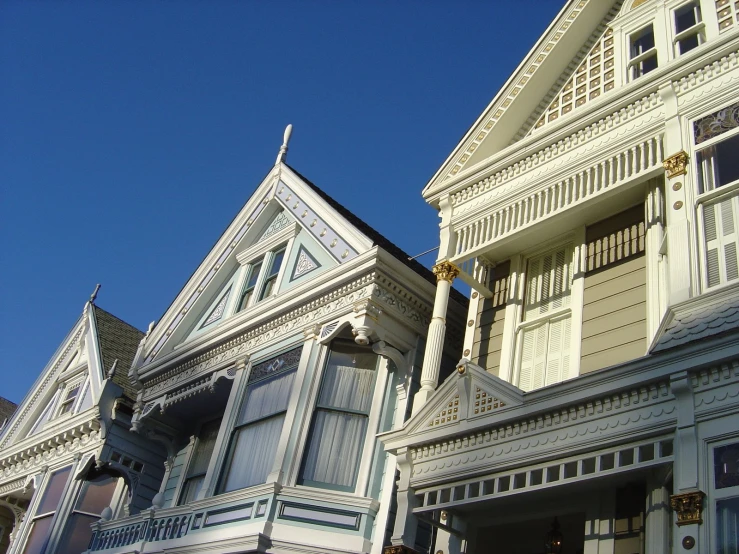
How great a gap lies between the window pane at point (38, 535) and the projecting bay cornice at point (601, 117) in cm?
1147

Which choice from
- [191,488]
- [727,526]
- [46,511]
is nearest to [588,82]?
[727,526]

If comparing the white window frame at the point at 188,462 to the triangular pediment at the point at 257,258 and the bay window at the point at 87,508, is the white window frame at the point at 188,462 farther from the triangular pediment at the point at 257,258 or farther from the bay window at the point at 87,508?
the bay window at the point at 87,508

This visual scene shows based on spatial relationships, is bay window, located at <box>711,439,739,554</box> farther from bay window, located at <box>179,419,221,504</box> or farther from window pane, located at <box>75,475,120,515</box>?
window pane, located at <box>75,475,120,515</box>

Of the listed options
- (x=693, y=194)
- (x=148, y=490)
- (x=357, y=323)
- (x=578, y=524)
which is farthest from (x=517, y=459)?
(x=148, y=490)

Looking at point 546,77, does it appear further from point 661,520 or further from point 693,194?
point 661,520

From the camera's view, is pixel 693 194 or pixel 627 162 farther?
pixel 627 162

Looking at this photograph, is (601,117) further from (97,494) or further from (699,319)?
(97,494)

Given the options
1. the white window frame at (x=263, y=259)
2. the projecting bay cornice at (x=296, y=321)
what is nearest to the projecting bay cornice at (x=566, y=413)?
the projecting bay cornice at (x=296, y=321)

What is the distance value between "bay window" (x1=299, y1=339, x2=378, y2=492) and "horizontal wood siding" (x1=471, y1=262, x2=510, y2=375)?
216 centimetres

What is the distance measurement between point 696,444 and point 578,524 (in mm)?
2764

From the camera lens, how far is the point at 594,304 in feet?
34.6

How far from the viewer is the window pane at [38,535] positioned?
18062 millimetres

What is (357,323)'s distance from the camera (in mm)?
12883

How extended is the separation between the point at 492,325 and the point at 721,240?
12.5 ft
